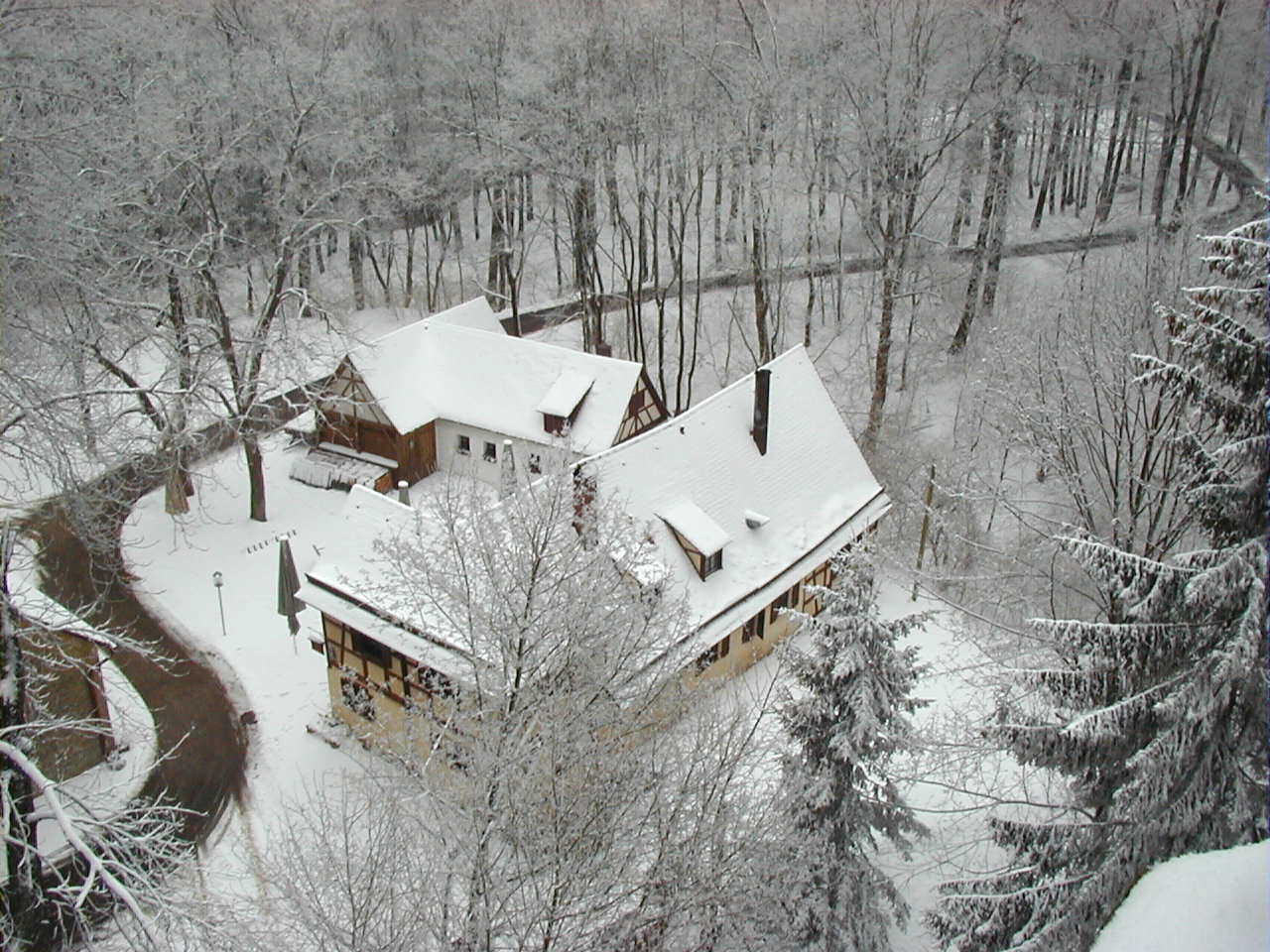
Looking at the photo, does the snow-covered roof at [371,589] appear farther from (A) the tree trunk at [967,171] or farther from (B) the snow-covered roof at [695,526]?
(A) the tree trunk at [967,171]

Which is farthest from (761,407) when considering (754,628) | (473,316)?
(473,316)

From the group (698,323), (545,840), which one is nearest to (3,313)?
(545,840)

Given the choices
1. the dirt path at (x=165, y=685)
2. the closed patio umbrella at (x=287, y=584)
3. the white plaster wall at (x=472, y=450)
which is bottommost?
the dirt path at (x=165, y=685)

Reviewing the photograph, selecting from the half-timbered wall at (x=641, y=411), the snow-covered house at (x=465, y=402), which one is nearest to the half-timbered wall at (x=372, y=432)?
the snow-covered house at (x=465, y=402)

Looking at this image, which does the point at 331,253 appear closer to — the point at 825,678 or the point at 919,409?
the point at 919,409

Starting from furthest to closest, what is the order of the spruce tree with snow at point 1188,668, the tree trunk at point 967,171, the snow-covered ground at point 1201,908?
the tree trunk at point 967,171, the spruce tree with snow at point 1188,668, the snow-covered ground at point 1201,908

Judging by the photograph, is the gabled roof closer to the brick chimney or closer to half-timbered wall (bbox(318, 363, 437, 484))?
half-timbered wall (bbox(318, 363, 437, 484))
